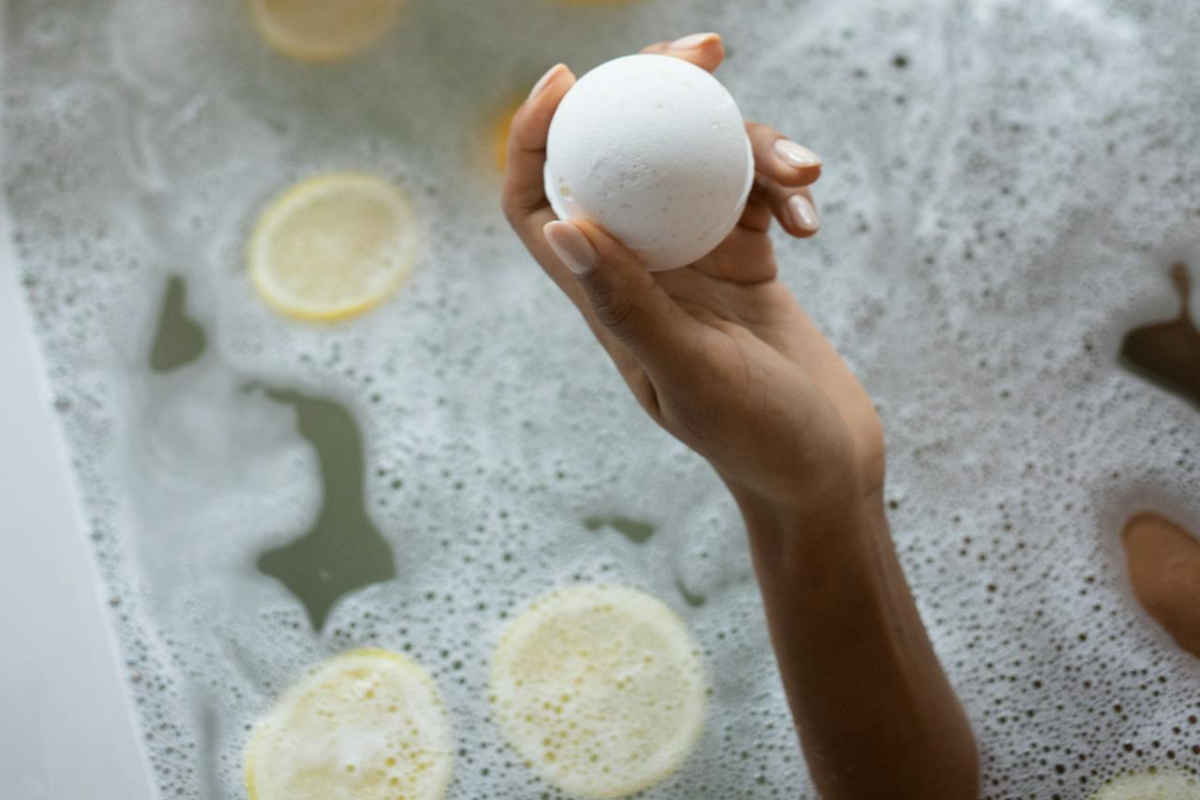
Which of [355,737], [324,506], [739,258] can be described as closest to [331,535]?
[324,506]

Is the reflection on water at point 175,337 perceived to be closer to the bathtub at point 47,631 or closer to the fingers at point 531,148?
the bathtub at point 47,631

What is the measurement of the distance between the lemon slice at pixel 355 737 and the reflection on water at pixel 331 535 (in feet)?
0.24

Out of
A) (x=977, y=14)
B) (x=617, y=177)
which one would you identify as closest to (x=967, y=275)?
(x=977, y=14)

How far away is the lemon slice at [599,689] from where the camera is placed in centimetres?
108

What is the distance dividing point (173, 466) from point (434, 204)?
0.41 metres

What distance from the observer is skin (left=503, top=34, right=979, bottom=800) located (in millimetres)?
760

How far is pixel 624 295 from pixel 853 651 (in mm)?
366

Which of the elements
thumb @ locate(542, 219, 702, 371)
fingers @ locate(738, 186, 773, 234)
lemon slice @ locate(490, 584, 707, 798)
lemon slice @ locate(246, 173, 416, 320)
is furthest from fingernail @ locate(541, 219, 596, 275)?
lemon slice @ locate(246, 173, 416, 320)

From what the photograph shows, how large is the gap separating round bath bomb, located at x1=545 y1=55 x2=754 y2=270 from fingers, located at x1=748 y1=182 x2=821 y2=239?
→ 10 centimetres

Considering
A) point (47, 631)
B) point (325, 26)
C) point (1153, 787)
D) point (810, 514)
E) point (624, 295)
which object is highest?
point (624, 295)

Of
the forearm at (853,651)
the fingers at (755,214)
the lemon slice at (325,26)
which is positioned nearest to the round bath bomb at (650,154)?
the fingers at (755,214)

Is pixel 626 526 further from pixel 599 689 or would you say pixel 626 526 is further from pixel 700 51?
pixel 700 51

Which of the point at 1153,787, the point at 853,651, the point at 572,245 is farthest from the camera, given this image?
the point at 1153,787

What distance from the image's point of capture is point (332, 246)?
1307 millimetres
